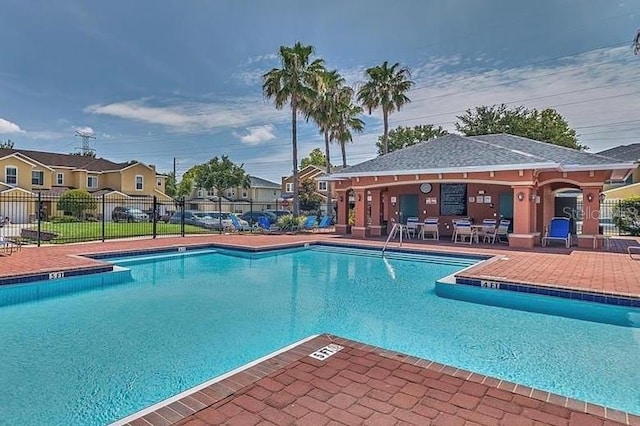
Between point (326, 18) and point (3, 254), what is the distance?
42.9ft

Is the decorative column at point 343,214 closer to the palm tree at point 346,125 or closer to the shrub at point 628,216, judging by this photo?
the palm tree at point 346,125

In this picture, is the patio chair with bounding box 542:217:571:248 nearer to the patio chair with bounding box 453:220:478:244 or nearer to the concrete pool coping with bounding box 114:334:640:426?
the patio chair with bounding box 453:220:478:244

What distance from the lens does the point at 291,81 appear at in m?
21.3

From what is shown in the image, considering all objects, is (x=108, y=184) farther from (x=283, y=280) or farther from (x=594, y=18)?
(x=594, y=18)

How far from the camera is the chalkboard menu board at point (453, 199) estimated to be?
18.2m

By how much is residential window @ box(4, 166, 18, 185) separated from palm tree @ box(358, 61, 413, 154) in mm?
29247

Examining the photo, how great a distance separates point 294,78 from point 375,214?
8.76 meters

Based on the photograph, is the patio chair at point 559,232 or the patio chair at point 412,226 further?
the patio chair at point 412,226

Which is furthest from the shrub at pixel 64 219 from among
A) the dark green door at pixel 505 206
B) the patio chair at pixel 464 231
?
the dark green door at pixel 505 206

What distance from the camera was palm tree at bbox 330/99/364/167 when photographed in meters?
28.1

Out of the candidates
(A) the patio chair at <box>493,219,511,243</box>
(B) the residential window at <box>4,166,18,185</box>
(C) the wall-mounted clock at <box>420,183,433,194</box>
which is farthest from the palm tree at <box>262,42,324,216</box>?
(B) the residential window at <box>4,166,18,185</box>

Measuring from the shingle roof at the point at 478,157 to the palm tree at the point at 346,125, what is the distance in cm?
903

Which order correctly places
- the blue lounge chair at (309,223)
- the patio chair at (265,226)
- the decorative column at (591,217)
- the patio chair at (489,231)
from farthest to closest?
the patio chair at (265,226), the blue lounge chair at (309,223), the patio chair at (489,231), the decorative column at (591,217)

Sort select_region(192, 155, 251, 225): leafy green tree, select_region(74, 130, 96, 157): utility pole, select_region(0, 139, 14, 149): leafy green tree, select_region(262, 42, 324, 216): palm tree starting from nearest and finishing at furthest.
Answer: select_region(262, 42, 324, 216): palm tree
select_region(192, 155, 251, 225): leafy green tree
select_region(0, 139, 14, 149): leafy green tree
select_region(74, 130, 96, 157): utility pole
